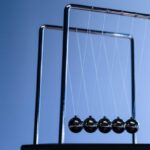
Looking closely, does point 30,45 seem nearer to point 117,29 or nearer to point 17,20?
point 17,20

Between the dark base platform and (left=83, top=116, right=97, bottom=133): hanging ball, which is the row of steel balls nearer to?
(left=83, top=116, right=97, bottom=133): hanging ball

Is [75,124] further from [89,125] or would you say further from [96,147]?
[96,147]

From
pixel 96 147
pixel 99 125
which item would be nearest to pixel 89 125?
pixel 99 125

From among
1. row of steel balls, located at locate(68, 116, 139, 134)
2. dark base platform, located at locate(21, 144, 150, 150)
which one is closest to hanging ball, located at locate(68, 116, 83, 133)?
row of steel balls, located at locate(68, 116, 139, 134)

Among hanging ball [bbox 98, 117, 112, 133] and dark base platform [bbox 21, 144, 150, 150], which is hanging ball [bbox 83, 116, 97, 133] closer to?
hanging ball [bbox 98, 117, 112, 133]

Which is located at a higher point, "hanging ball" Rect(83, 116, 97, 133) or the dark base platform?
"hanging ball" Rect(83, 116, 97, 133)

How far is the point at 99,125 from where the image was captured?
210cm

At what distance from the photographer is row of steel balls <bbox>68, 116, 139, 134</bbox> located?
205 cm

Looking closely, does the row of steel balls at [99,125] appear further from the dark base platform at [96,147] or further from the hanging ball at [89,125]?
the dark base platform at [96,147]

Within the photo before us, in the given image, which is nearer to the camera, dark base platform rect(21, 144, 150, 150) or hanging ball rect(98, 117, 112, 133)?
dark base platform rect(21, 144, 150, 150)

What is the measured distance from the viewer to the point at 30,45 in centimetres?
302

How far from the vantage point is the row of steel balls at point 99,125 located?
205 centimetres

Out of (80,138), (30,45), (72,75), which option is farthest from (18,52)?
(80,138)

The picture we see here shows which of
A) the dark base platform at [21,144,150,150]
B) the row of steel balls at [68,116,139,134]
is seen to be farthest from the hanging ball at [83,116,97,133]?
the dark base platform at [21,144,150,150]
